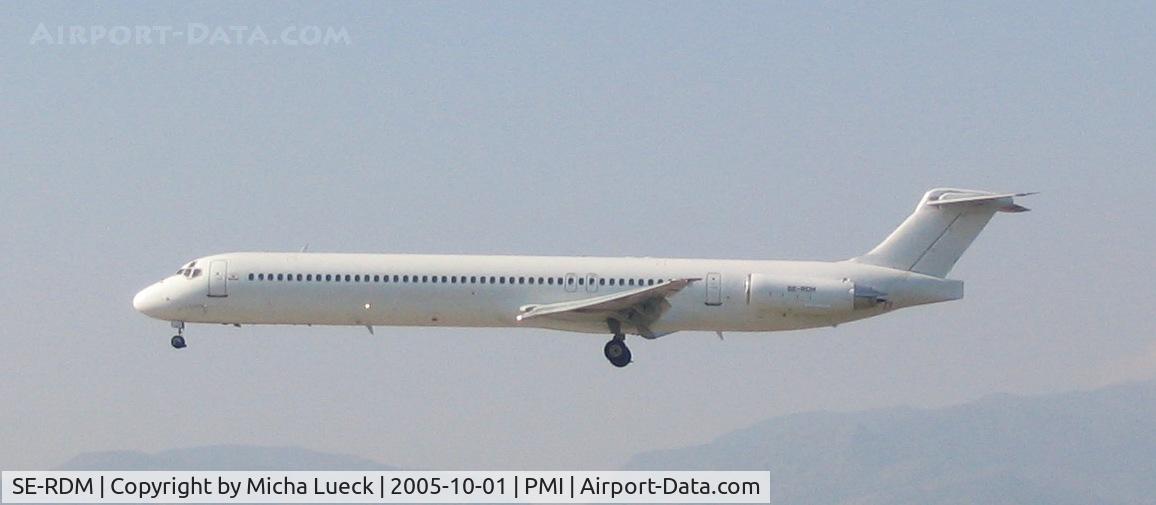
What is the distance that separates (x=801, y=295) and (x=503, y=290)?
304 inches

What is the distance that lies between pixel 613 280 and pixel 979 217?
33.7 feet

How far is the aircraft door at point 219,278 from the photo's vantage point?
4894 cm

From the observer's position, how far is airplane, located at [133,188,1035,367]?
48.3 metres

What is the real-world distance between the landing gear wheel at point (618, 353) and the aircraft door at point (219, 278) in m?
10.2

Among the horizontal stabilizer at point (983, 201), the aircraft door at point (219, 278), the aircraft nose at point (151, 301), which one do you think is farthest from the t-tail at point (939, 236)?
the aircraft nose at point (151, 301)

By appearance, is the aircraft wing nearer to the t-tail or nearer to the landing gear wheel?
the landing gear wheel

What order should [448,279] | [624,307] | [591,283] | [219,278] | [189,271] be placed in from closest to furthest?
1. [624,307]
2. [448,279]
3. [591,283]
4. [219,278]
5. [189,271]

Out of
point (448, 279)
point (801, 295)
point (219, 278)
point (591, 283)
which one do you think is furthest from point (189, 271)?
point (801, 295)

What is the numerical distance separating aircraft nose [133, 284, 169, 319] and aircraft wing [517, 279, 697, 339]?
390 inches

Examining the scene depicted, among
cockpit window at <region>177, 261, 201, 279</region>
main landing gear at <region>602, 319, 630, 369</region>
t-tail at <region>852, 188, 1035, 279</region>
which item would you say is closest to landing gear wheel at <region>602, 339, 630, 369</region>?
main landing gear at <region>602, 319, 630, 369</region>

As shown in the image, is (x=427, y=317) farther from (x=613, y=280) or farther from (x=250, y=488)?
(x=250, y=488)

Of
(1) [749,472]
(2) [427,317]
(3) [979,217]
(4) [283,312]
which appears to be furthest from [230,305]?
(3) [979,217]

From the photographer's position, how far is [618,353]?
48.9 meters

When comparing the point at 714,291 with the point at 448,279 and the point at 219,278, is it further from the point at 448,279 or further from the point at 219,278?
the point at 219,278
